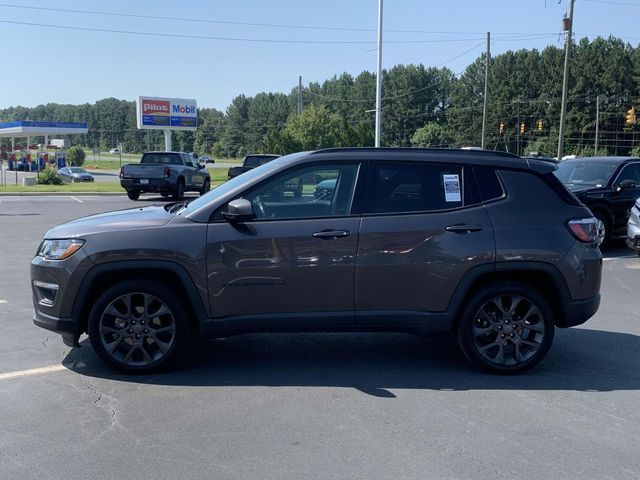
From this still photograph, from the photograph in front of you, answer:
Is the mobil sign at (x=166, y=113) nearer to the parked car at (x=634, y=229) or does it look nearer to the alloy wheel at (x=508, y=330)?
the parked car at (x=634, y=229)

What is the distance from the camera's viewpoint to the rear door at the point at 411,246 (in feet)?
17.3

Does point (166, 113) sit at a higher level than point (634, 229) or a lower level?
higher

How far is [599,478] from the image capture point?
3754 mm

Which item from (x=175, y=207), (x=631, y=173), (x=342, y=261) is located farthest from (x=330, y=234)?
(x=631, y=173)

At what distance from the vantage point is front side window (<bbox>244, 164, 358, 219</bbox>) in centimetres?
535

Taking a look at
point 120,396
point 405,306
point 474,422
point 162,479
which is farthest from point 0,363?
point 474,422

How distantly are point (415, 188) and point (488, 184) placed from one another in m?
0.63

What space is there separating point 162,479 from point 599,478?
2.51 m

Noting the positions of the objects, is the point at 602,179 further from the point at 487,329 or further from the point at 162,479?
the point at 162,479

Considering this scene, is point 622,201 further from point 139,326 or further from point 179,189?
point 179,189

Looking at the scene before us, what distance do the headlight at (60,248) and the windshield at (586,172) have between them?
1000cm

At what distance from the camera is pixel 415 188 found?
546 centimetres

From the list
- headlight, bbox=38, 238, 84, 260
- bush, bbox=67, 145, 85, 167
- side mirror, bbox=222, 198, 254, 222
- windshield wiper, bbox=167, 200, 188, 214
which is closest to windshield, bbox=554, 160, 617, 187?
windshield wiper, bbox=167, 200, 188, 214

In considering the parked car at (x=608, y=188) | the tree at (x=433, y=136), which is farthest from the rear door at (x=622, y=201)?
the tree at (x=433, y=136)
